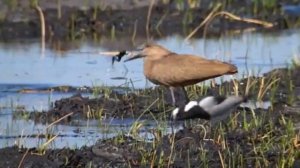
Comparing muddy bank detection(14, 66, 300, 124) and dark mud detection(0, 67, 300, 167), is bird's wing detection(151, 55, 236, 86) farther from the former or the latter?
dark mud detection(0, 67, 300, 167)

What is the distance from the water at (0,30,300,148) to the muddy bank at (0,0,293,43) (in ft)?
2.07

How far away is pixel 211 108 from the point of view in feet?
25.5

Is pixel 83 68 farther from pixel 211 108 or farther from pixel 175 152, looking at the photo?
pixel 175 152

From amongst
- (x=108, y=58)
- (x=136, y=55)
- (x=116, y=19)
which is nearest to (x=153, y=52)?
(x=136, y=55)

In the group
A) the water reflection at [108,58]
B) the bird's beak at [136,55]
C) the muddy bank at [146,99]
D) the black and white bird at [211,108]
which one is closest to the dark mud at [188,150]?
the black and white bird at [211,108]

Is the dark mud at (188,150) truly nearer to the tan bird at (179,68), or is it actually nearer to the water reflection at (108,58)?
the tan bird at (179,68)

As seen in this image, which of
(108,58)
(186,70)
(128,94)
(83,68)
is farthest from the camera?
(108,58)

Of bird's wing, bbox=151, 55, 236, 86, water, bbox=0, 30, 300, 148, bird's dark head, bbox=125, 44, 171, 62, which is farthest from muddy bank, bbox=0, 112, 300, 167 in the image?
bird's dark head, bbox=125, 44, 171, 62

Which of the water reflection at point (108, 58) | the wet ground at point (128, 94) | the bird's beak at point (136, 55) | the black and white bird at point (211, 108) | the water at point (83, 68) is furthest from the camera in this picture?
the water reflection at point (108, 58)

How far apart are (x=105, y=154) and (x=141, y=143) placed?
32cm

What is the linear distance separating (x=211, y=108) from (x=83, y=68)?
502 centimetres

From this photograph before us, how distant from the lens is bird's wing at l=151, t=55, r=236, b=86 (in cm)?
886

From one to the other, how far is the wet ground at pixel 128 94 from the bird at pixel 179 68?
0.85 feet

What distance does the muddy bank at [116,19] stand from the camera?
15258 millimetres
